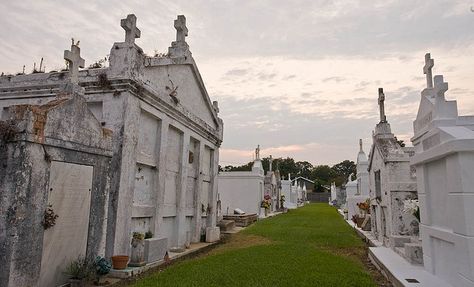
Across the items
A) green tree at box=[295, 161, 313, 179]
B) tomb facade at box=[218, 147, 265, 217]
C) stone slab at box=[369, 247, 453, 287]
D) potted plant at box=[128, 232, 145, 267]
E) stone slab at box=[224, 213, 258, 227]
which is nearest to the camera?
stone slab at box=[369, 247, 453, 287]

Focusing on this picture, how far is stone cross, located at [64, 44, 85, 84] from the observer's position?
6.29 m

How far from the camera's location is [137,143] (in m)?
7.58

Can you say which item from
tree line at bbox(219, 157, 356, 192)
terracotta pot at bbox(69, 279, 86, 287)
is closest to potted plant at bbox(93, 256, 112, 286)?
terracotta pot at bbox(69, 279, 86, 287)

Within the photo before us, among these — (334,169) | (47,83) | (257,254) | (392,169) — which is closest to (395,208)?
(392,169)

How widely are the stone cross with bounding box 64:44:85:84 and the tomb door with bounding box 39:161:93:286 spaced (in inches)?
68.4

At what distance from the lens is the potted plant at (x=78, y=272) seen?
554cm

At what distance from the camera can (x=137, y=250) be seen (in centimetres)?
717

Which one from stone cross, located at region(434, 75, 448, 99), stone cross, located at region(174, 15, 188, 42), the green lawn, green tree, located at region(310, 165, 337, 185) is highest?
green tree, located at region(310, 165, 337, 185)

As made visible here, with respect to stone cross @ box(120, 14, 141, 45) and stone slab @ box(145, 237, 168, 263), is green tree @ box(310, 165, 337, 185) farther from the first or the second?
stone cross @ box(120, 14, 141, 45)

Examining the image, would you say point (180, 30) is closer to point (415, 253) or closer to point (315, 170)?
point (415, 253)

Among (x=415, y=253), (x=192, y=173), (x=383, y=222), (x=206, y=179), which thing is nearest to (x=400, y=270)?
(x=415, y=253)

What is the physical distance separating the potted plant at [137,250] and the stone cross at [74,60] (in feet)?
11.2

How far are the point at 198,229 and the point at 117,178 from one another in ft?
17.8

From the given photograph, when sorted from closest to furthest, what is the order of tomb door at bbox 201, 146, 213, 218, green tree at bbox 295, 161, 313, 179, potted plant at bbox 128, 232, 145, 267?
potted plant at bbox 128, 232, 145, 267 → tomb door at bbox 201, 146, 213, 218 → green tree at bbox 295, 161, 313, 179
